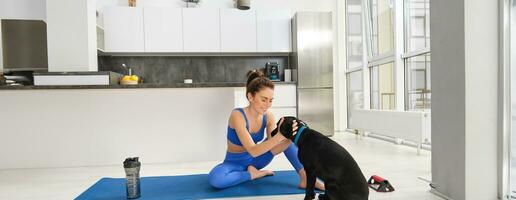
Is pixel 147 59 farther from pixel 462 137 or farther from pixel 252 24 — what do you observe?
pixel 462 137

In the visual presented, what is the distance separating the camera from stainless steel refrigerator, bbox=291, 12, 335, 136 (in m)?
5.21

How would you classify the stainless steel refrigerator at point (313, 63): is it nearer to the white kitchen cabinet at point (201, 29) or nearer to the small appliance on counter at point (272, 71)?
the small appliance on counter at point (272, 71)

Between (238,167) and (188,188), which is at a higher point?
(238,167)

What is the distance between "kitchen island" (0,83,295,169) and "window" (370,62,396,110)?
258cm

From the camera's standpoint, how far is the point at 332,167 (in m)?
1.49

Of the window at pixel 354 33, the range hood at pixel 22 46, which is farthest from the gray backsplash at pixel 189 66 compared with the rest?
the window at pixel 354 33

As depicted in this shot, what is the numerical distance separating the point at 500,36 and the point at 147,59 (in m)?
5.20

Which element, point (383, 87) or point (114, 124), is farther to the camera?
point (383, 87)

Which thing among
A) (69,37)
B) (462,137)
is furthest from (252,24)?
(462,137)

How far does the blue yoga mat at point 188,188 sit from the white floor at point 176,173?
123mm

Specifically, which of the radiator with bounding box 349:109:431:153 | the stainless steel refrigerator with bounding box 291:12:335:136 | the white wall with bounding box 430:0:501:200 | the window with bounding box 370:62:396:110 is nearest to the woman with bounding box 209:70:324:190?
the white wall with bounding box 430:0:501:200

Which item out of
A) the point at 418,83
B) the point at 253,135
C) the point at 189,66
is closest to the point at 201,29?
the point at 189,66

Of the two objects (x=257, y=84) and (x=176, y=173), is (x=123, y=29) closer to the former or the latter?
(x=176, y=173)

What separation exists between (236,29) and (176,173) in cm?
333
